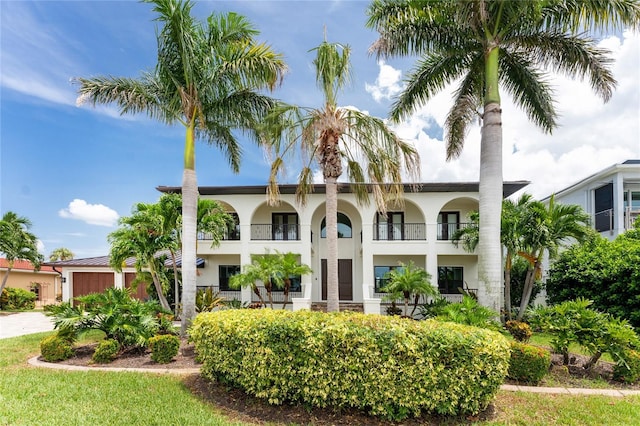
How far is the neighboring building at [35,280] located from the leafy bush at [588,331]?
2943cm

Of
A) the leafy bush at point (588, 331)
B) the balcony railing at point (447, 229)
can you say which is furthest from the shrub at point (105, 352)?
the balcony railing at point (447, 229)

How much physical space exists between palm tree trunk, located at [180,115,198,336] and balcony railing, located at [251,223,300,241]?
803cm

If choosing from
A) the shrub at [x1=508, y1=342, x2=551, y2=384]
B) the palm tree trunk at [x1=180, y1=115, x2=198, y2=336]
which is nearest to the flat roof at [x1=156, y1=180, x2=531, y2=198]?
the palm tree trunk at [x1=180, y1=115, x2=198, y2=336]

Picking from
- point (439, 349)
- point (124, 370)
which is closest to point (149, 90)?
point (124, 370)

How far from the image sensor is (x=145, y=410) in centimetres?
507

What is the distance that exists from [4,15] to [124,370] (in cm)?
856

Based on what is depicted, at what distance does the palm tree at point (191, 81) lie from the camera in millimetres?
9250

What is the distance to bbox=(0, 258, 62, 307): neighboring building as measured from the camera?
2520 centimetres

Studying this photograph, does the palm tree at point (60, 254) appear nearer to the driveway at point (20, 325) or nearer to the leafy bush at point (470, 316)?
the driveway at point (20, 325)

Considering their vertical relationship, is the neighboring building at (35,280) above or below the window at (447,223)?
below

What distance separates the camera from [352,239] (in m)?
19.1

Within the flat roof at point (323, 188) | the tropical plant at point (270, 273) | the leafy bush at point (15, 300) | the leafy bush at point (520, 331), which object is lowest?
the leafy bush at point (15, 300)

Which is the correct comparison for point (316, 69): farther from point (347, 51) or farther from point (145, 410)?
point (145, 410)

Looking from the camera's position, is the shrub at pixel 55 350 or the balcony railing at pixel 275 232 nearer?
the shrub at pixel 55 350
